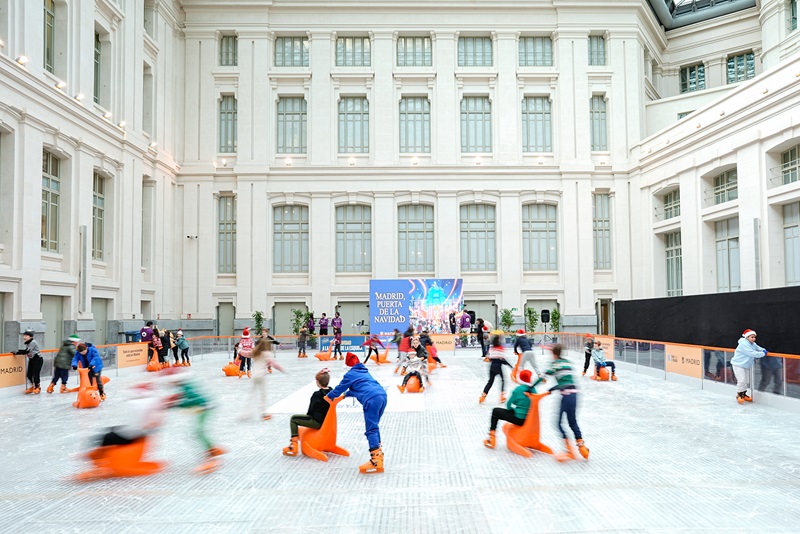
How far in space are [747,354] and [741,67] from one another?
1361 inches

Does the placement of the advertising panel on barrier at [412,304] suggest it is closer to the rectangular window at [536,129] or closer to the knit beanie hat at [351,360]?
the rectangular window at [536,129]

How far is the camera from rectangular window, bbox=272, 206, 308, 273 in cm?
3884

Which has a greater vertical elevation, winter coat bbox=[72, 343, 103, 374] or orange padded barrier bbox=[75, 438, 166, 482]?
winter coat bbox=[72, 343, 103, 374]

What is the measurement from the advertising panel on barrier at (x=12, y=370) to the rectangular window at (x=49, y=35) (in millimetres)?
14388

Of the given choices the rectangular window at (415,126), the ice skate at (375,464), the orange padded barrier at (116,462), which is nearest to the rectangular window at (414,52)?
the rectangular window at (415,126)

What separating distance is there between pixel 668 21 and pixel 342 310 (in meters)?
29.7

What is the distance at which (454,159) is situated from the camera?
3884cm

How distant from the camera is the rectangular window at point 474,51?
39812mm

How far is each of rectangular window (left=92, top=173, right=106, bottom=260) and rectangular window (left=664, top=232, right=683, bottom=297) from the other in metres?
29.8

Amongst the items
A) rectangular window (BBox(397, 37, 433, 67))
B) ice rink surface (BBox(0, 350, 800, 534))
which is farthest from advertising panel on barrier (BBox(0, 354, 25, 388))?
rectangular window (BBox(397, 37, 433, 67))

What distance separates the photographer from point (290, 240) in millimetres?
39000

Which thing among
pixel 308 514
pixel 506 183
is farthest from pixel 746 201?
pixel 308 514

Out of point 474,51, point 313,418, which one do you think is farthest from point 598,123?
point 313,418

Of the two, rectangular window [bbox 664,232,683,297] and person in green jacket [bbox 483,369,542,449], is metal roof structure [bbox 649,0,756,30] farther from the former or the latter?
person in green jacket [bbox 483,369,542,449]
